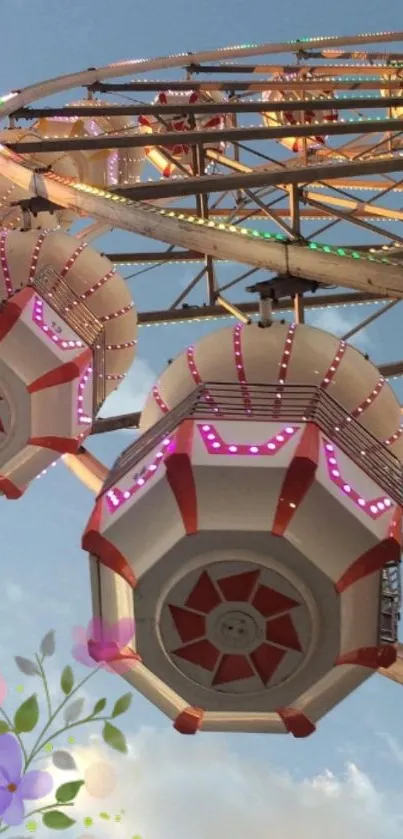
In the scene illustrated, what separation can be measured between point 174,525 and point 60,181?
6319 mm

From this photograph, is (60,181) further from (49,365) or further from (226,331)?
(226,331)

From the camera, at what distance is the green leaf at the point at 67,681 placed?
764 cm

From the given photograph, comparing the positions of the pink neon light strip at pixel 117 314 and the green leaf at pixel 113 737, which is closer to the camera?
the green leaf at pixel 113 737

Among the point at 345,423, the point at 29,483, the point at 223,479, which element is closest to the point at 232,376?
the point at 345,423

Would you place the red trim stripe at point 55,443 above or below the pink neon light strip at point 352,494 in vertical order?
below

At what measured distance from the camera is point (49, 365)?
10.8m

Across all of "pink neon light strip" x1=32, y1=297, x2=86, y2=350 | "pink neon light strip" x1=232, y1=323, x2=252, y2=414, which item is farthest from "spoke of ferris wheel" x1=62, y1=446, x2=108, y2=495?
"pink neon light strip" x1=232, y1=323, x2=252, y2=414

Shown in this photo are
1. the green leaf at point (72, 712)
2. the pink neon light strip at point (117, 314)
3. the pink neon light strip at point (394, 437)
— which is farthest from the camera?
the pink neon light strip at point (117, 314)

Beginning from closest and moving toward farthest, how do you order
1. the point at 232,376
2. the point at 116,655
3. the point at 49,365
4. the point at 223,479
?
the point at 223,479, the point at 116,655, the point at 232,376, the point at 49,365

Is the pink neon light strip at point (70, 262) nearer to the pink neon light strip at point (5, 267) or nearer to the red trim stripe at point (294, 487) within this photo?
the pink neon light strip at point (5, 267)

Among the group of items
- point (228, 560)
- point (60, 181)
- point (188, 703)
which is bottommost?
point (188, 703)

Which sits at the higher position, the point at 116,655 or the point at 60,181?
the point at 60,181

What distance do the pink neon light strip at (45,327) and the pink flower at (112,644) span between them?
4.28 meters

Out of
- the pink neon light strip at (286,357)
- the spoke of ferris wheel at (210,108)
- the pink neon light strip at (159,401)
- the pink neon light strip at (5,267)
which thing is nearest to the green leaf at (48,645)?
the pink neon light strip at (159,401)
